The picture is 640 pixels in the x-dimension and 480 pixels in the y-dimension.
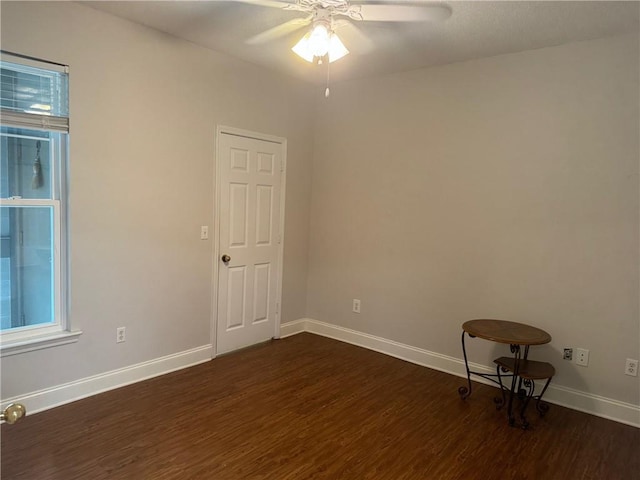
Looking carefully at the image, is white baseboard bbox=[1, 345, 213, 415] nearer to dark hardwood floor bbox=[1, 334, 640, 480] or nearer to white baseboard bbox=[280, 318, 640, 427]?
dark hardwood floor bbox=[1, 334, 640, 480]

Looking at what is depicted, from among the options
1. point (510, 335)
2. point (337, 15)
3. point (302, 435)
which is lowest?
point (302, 435)

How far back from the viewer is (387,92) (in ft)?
13.0

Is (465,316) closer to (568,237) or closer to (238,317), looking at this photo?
(568,237)

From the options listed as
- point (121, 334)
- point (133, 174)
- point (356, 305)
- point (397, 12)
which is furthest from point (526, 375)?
point (133, 174)

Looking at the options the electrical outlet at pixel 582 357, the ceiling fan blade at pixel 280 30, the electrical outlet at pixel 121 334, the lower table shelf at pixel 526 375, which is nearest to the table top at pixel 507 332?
the lower table shelf at pixel 526 375

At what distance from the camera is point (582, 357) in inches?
119

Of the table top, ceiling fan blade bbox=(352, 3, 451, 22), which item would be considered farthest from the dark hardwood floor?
ceiling fan blade bbox=(352, 3, 451, 22)

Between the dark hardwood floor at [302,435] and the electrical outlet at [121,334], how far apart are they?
36 cm

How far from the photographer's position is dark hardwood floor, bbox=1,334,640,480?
7.39 feet

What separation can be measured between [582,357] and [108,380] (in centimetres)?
346

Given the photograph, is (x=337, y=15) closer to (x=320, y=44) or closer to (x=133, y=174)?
(x=320, y=44)

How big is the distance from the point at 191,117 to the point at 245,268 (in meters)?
1.45

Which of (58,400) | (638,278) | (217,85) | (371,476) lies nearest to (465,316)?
(638,278)

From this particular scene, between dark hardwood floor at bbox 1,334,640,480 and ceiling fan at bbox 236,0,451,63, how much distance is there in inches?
90.6
